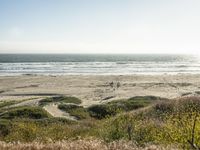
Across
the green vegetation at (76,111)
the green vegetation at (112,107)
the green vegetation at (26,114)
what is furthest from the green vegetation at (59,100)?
the green vegetation at (26,114)

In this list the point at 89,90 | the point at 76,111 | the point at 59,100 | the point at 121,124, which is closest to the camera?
the point at 121,124

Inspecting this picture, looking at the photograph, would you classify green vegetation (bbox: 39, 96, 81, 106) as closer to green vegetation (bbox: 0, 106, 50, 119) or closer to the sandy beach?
the sandy beach

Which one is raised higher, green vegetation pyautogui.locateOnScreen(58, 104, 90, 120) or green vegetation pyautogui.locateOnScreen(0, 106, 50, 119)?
green vegetation pyautogui.locateOnScreen(0, 106, 50, 119)

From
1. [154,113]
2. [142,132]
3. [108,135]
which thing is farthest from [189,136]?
[154,113]

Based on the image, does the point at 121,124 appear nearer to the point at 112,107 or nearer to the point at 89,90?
the point at 112,107

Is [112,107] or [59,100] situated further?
[59,100]

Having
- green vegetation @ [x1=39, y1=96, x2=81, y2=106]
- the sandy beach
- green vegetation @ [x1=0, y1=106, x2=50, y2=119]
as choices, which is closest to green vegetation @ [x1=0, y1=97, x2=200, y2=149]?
green vegetation @ [x1=0, y1=106, x2=50, y2=119]

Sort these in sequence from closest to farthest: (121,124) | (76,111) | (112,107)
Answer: (121,124)
(76,111)
(112,107)

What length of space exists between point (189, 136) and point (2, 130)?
53.8ft

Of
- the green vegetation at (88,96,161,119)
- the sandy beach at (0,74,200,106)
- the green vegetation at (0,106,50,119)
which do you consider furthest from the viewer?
the sandy beach at (0,74,200,106)

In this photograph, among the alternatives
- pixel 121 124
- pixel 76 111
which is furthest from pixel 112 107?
pixel 121 124

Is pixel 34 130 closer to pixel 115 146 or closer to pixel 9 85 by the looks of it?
pixel 115 146

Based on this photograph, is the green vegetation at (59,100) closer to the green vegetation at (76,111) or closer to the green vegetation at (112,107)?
the green vegetation at (76,111)

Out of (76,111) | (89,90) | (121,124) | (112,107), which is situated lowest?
(89,90)
